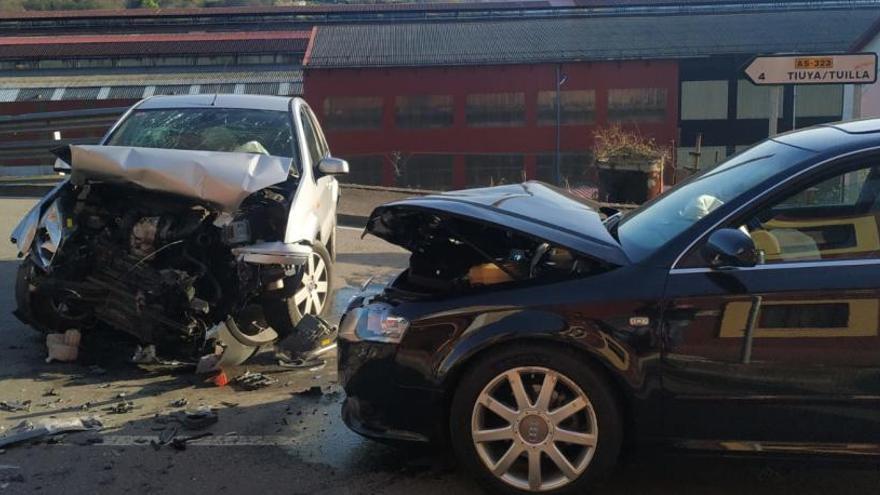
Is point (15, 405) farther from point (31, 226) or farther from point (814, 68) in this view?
point (814, 68)

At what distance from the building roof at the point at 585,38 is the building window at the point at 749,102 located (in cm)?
228

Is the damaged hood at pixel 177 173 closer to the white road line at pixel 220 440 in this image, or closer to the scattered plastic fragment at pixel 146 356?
the scattered plastic fragment at pixel 146 356

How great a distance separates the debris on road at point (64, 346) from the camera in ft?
18.7

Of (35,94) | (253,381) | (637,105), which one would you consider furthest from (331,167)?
(35,94)

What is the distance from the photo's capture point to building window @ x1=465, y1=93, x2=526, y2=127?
Answer: 43438 mm

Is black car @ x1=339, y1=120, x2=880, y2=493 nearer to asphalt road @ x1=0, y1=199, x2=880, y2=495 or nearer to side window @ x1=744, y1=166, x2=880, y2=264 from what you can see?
side window @ x1=744, y1=166, x2=880, y2=264

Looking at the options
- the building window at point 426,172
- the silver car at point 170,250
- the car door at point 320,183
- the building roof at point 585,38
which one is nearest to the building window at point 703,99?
the building roof at point 585,38

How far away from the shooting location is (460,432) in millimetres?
3545

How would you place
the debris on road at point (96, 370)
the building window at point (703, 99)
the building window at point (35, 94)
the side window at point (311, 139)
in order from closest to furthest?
1. the debris on road at point (96, 370)
2. the side window at point (311, 139)
3. the building window at point (35, 94)
4. the building window at point (703, 99)

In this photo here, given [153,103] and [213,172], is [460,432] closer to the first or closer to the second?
[213,172]

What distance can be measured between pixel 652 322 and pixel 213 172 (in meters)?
3.35

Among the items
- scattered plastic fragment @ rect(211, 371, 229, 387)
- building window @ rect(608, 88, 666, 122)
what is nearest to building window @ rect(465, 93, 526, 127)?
building window @ rect(608, 88, 666, 122)

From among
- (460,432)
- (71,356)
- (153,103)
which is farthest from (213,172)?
(460,432)

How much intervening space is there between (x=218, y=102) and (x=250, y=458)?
4.04m
